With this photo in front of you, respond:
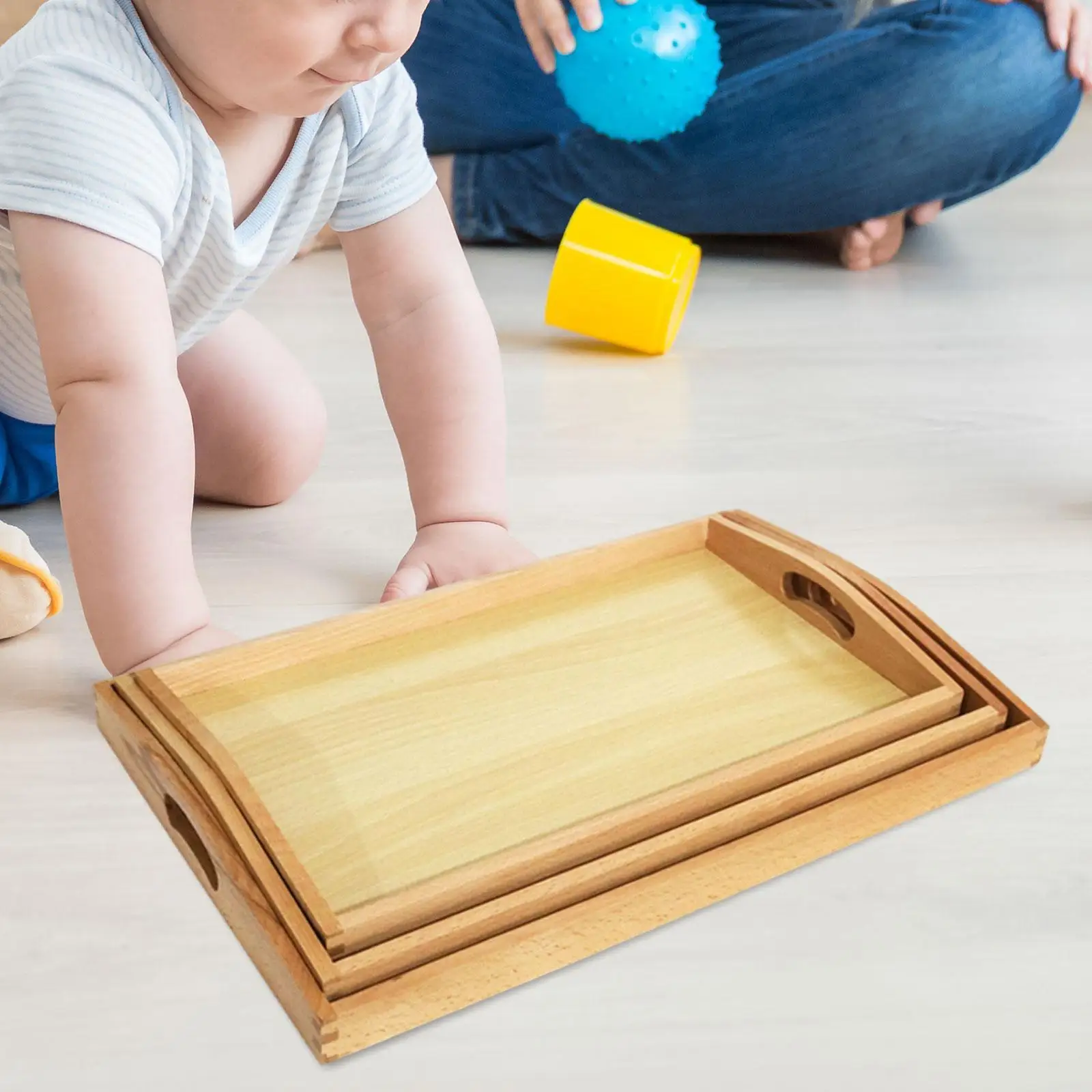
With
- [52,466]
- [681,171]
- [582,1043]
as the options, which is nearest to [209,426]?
[52,466]

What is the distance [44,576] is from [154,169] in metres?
0.20

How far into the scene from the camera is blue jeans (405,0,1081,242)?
49.8 inches

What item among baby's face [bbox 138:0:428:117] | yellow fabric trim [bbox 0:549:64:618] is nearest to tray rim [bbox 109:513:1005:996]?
yellow fabric trim [bbox 0:549:64:618]

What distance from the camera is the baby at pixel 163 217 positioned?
604mm

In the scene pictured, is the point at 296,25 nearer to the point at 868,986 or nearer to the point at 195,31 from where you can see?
the point at 195,31

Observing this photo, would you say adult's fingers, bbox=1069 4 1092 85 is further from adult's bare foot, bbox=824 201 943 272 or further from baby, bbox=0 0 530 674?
baby, bbox=0 0 530 674

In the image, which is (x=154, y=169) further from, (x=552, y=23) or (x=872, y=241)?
(x=872, y=241)

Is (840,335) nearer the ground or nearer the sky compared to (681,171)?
nearer the ground

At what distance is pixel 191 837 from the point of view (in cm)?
53

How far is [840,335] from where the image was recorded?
1148 millimetres

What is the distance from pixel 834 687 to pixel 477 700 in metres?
0.16

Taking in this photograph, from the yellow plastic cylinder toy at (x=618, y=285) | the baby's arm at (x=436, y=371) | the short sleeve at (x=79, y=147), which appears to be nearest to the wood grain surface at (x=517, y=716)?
the baby's arm at (x=436, y=371)

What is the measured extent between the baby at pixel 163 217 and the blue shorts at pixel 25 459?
8cm

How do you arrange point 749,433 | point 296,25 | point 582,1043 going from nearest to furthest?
point 582,1043 < point 296,25 < point 749,433
